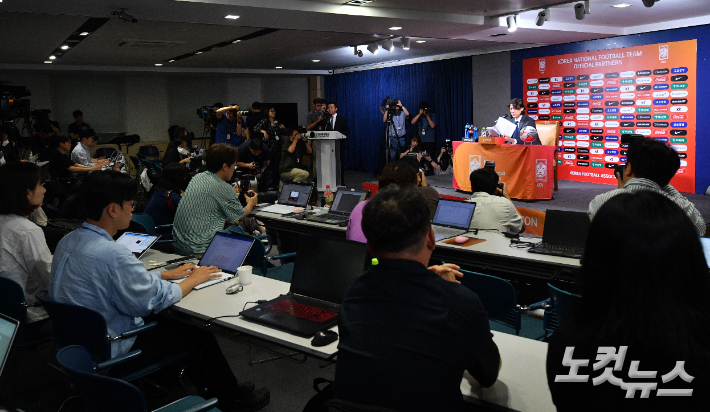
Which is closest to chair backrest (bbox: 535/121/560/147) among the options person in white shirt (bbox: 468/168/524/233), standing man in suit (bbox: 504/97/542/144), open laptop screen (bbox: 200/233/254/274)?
standing man in suit (bbox: 504/97/542/144)

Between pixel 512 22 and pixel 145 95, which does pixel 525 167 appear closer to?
pixel 512 22

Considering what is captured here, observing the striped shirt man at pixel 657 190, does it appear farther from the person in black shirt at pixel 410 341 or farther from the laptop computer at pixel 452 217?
the person in black shirt at pixel 410 341

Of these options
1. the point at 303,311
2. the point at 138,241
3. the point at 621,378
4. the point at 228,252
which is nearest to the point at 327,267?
the point at 303,311

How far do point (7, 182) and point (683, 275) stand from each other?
3202 millimetres

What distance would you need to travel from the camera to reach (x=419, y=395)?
1.42 m

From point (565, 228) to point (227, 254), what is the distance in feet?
6.58

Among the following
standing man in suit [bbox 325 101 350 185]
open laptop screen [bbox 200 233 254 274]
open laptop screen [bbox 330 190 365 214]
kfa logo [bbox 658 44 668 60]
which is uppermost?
kfa logo [bbox 658 44 668 60]

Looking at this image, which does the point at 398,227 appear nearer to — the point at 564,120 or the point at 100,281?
the point at 100,281

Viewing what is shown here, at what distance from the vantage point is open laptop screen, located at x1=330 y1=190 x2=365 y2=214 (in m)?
4.84

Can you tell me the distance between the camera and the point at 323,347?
2.06m

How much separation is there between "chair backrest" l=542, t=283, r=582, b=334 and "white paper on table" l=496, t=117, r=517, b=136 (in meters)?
6.16

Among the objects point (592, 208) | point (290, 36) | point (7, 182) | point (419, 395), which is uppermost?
point (290, 36)

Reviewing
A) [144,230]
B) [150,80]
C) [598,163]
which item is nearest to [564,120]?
[598,163]

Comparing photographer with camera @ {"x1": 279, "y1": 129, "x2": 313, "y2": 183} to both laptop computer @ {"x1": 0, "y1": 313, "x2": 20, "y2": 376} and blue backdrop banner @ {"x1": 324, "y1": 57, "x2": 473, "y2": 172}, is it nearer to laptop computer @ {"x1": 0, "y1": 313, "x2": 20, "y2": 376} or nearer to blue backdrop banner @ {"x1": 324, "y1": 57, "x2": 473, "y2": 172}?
blue backdrop banner @ {"x1": 324, "y1": 57, "x2": 473, "y2": 172}
